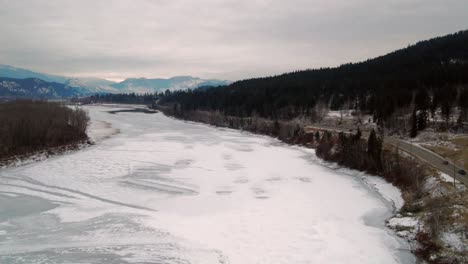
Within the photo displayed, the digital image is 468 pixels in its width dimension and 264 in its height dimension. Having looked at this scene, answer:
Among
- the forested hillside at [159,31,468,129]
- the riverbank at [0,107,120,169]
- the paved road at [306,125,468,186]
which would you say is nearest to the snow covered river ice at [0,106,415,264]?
the riverbank at [0,107,120,169]

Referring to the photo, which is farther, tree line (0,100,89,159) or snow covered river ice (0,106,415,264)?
tree line (0,100,89,159)

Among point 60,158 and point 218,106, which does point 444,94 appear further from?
point 218,106

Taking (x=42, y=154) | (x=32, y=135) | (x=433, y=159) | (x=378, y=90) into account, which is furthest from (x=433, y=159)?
(x=378, y=90)

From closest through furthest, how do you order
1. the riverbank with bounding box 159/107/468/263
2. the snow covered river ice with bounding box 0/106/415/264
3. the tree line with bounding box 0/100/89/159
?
the riverbank with bounding box 159/107/468/263
the snow covered river ice with bounding box 0/106/415/264
the tree line with bounding box 0/100/89/159

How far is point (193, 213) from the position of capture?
26359mm

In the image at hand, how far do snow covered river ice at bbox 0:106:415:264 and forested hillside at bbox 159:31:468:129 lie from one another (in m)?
29.9

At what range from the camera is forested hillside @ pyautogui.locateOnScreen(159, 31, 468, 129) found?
70500 millimetres

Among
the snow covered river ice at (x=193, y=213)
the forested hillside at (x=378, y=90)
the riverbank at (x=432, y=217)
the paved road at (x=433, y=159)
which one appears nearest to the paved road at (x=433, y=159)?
the paved road at (x=433, y=159)

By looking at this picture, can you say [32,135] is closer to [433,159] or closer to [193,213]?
[193,213]

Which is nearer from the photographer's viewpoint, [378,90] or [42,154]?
[42,154]

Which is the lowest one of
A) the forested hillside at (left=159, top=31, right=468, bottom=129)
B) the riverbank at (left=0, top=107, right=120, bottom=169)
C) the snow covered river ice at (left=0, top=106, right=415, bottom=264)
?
the snow covered river ice at (left=0, top=106, right=415, bottom=264)

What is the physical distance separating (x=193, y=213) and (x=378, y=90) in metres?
81.4

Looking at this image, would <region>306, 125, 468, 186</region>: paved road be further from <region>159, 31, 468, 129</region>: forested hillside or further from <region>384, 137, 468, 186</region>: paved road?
<region>159, 31, 468, 129</region>: forested hillside

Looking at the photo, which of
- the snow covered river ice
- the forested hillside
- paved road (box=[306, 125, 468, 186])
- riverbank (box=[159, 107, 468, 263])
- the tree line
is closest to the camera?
riverbank (box=[159, 107, 468, 263])
